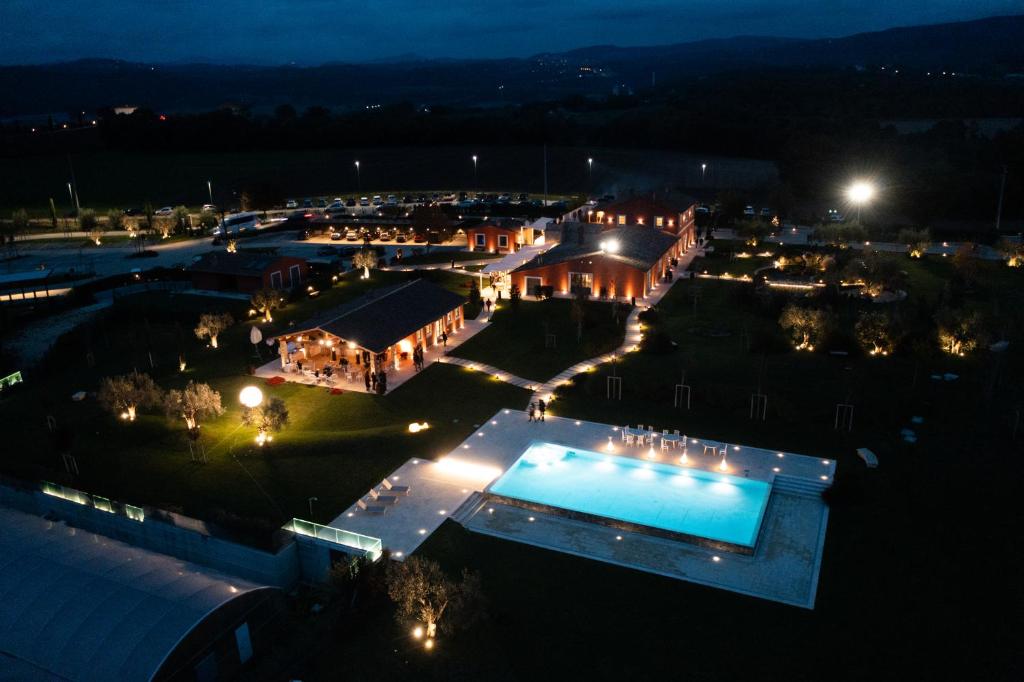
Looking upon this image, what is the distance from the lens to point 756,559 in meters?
18.6

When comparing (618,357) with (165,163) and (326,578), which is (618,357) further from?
(165,163)

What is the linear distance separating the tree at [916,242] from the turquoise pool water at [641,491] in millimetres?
34897

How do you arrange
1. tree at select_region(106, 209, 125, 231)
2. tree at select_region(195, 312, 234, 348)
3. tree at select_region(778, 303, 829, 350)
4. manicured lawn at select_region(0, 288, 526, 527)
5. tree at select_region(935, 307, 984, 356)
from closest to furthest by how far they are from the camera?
manicured lawn at select_region(0, 288, 526, 527) < tree at select_region(935, 307, 984, 356) < tree at select_region(778, 303, 829, 350) < tree at select_region(195, 312, 234, 348) < tree at select_region(106, 209, 125, 231)

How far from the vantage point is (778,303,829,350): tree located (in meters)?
31.3

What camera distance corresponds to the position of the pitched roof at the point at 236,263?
4472 centimetres

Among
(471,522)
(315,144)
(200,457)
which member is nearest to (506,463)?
(471,522)

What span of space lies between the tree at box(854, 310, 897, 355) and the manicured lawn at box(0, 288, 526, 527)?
14.5 meters

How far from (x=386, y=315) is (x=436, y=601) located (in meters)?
18.2

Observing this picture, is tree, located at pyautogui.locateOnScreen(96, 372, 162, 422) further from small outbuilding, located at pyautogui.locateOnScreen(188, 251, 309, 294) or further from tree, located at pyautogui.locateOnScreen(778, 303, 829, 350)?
tree, located at pyautogui.locateOnScreen(778, 303, 829, 350)

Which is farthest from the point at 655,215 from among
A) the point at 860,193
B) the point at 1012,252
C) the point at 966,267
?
the point at 1012,252

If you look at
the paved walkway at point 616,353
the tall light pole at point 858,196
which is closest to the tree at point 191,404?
the paved walkway at point 616,353

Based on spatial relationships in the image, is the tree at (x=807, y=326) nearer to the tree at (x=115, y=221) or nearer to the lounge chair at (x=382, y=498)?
the lounge chair at (x=382, y=498)

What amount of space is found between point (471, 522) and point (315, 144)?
318 feet

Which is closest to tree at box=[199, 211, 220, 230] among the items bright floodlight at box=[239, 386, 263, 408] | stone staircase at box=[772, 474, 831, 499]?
bright floodlight at box=[239, 386, 263, 408]
